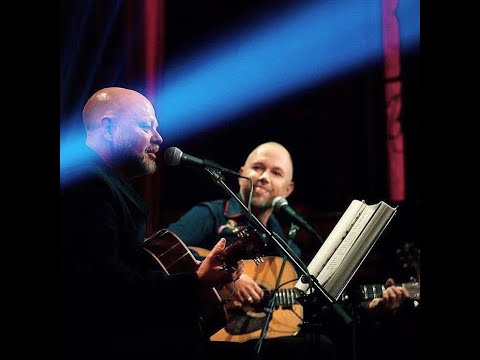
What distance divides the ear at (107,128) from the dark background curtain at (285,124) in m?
2.31

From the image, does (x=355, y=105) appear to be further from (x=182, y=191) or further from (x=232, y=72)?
(x=182, y=191)

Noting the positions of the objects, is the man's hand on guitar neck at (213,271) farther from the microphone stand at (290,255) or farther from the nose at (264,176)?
the nose at (264,176)

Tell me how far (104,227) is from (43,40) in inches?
30.0

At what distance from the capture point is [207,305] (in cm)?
253

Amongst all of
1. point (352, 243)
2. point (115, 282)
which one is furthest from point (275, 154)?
point (115, 282)

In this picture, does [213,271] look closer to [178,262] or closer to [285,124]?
[178,262]

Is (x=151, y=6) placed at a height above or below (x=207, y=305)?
above

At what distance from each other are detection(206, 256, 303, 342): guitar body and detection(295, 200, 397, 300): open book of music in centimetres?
85

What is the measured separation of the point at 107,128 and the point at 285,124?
3.35 metres

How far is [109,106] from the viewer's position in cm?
251

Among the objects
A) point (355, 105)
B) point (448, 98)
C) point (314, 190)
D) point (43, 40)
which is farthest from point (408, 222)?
point (43, 40)

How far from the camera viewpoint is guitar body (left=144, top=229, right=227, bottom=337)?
2541 mm

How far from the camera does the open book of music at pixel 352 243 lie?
2.39m

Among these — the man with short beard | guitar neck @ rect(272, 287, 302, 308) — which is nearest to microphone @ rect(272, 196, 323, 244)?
guitar neck @ rect(272, 287, 302, 308)
